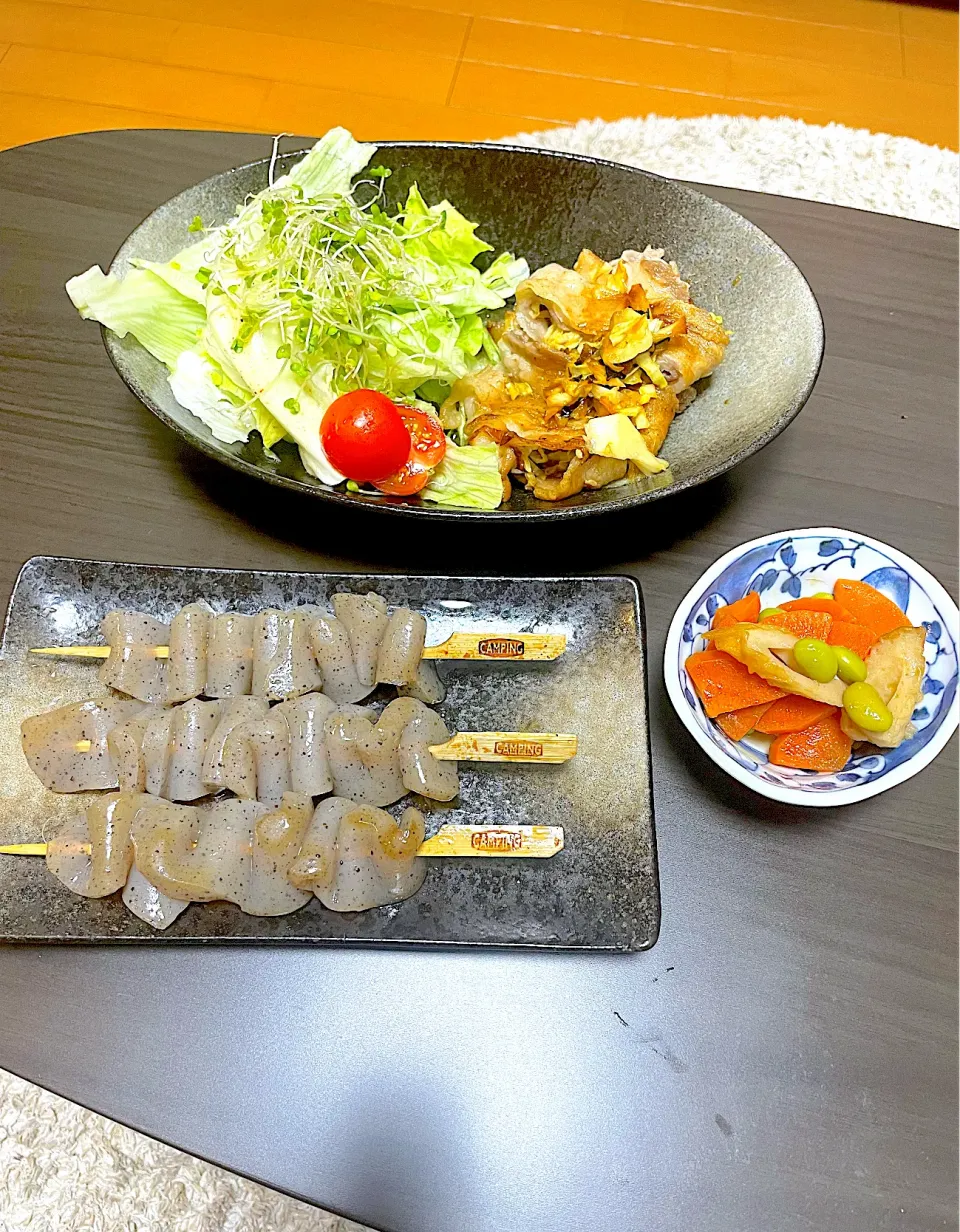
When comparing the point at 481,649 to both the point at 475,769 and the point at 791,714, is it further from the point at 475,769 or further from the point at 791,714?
the point at 791,714

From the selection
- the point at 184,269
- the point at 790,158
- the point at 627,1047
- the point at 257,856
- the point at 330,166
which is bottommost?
the point at 627,1047

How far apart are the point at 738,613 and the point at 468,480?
23.8 inches

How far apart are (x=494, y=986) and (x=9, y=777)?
2.95 feet

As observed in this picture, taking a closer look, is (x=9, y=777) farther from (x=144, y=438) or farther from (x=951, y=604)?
(x=951, y=604)

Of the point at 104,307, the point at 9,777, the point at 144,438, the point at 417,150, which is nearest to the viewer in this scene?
the point at 9,777

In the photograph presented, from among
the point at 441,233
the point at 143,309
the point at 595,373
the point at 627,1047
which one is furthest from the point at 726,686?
the point at 143,309

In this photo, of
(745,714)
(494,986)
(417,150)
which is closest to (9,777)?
(494,986)

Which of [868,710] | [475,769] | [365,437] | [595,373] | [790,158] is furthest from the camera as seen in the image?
[790,158]

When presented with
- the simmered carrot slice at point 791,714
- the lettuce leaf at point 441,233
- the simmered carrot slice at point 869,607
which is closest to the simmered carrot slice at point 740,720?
the simmered carrot slice at point 791,714

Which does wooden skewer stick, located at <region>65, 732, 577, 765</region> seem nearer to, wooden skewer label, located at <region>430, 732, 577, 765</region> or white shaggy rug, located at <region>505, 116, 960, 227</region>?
wooden skewer label, located at <region>430, 732, 577, 765</region>

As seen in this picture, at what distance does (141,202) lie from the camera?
2338 mm

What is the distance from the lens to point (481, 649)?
1702 mm

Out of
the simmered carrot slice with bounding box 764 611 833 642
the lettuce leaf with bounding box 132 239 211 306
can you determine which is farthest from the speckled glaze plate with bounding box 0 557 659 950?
the lettuce leaf with bounding box 132 239 211 306

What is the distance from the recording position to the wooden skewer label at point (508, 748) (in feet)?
5.22
